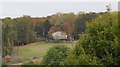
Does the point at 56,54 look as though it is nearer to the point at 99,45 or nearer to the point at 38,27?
the point at 99,45

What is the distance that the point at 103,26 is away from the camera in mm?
2328

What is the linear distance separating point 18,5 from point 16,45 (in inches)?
72.7

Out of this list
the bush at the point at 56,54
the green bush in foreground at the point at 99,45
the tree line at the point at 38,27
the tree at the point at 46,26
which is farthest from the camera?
the tree at the point at 46,26

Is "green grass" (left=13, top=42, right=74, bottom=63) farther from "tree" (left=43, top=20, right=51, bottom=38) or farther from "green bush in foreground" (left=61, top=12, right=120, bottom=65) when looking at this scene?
"green bush in foreground" (left=61, top=12, right=120, bottom=65)

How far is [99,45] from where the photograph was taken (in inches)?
87.8

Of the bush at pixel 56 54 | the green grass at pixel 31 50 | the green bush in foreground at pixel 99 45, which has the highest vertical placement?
the green bush in foreground at pixel 99 45

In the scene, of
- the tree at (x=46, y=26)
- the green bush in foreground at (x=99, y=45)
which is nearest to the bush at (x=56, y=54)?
the green bush in foreground at (x=99, y=45)

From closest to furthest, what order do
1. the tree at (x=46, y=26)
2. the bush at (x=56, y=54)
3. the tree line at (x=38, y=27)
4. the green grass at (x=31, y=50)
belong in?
the bush at (x=56, y=54) → the green grass at (x=31, y=50) → the tree line at (x=38, y=27) → the tree at (x=46, y=26)

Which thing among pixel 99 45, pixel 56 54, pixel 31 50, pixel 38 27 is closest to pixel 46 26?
pixel 38 27

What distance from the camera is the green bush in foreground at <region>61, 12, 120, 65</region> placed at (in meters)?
2.15

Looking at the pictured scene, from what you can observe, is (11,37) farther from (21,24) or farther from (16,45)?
(21,24)

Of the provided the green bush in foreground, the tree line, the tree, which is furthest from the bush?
the tree

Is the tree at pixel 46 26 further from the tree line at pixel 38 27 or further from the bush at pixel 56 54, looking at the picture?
the bush at pixel 56 54

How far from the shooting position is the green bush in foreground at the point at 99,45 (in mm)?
2148
